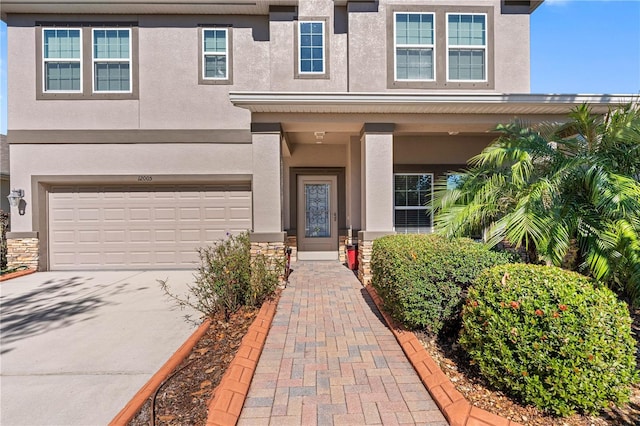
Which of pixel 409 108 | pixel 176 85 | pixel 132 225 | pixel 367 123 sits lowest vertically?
pixel 132 225

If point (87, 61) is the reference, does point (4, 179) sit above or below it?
below

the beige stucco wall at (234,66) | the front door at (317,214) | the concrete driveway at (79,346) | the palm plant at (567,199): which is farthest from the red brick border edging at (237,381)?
the beige stucco wall at (234,66)

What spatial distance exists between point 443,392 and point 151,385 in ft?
8.57

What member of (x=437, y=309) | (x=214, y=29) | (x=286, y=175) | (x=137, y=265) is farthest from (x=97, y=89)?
(x=437, y=309)

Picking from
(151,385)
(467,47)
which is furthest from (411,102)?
(151,385)

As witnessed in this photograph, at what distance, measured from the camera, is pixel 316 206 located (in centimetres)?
974

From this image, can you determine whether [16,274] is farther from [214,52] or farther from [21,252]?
[214,52]

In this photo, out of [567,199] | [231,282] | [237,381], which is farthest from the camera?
[231,282]

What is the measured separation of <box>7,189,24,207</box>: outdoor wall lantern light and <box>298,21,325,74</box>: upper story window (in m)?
7.78

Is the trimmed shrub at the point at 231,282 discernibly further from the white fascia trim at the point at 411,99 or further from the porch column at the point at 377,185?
the white fascia trim at the point at 411,99

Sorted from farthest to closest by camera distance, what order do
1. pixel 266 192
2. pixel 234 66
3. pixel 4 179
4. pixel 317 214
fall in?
pixel 4 179 → pixel 317 214 → pixel 234 66 → pixel 266 192

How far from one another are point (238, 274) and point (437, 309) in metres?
2.68

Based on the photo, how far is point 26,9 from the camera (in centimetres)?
782

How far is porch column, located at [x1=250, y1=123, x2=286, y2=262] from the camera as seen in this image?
21.1 ft
